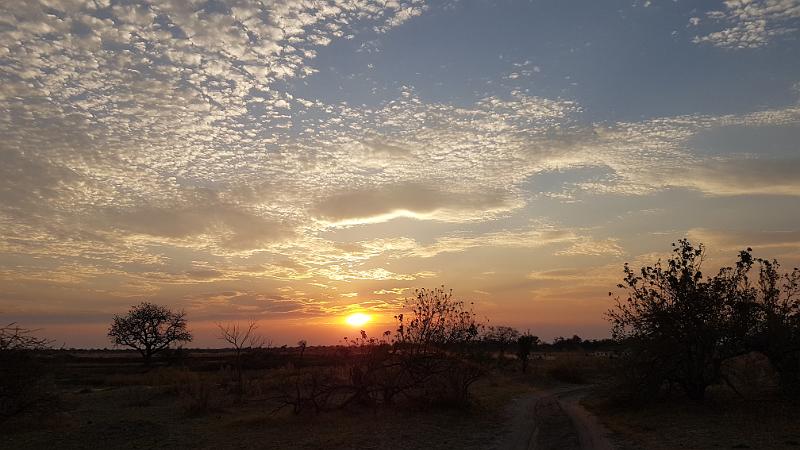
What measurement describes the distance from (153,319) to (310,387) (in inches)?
2268

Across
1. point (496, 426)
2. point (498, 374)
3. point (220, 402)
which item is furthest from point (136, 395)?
point (498, 374)

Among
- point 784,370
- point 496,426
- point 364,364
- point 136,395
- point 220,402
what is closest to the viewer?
point 496,426

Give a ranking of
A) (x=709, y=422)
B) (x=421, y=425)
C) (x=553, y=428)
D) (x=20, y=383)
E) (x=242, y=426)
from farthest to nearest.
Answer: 1. (x=242, y=426)
2. (x=421, y=425)
3. (x=20, y=383)
4. (x=553, y=428)
5. (x=709, y=422)

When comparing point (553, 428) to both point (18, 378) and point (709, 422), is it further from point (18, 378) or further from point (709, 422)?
point (18, 378)

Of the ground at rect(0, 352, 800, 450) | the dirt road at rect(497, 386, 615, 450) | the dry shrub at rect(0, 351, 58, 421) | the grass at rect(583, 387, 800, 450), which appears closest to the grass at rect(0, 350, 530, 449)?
the ground at rect(0, 352, 800, 450)

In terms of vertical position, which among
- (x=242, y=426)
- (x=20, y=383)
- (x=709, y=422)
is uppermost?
(x=20, y=383)

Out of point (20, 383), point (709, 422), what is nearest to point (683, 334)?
point (709, 422)

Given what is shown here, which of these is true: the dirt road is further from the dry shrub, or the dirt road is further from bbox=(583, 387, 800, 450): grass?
the dry shrub

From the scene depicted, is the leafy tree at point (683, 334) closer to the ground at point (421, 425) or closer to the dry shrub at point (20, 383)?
the ground at point (421, 425)

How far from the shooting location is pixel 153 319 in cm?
7375

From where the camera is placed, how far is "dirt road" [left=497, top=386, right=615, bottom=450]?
1533cm

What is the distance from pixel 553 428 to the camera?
1841cm

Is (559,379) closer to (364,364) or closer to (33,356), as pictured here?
(364,364)

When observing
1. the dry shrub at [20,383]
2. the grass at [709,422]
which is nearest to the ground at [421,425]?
the grass at [709,422]
